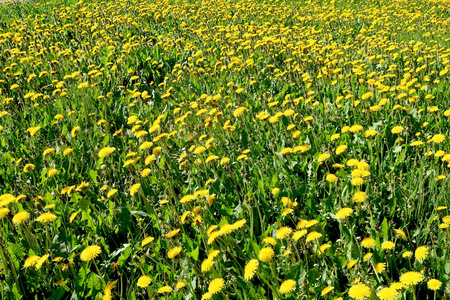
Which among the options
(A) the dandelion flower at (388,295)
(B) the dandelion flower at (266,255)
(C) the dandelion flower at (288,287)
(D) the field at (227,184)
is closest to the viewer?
(A) the dandelion flower at (388,295)

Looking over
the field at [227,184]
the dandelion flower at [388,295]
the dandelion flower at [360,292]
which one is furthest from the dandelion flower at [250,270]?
the dandelion flower at [388,295]

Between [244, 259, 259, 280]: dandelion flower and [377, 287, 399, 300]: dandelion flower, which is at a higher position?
[244, 259, 259, 280]: dandelion flower

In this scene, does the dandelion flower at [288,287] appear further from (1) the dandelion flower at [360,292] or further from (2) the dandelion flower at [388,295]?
(2) the dandelion flower at [388,295]

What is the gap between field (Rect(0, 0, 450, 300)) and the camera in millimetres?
1968

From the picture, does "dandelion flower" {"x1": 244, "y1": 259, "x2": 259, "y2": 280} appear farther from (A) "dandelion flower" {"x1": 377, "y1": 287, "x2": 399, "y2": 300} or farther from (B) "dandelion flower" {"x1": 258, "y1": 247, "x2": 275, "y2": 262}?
(A) "dandelion flower" {"x1": 377, "y1": 287, "x2": 399, "y2": 300}

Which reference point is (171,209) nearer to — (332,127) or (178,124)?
(178,124)

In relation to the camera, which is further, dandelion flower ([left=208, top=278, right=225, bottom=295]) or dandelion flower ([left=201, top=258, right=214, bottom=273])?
dandelion flower ([left=201, top=258, right=214, bottom=273])

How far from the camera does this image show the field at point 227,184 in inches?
77.5

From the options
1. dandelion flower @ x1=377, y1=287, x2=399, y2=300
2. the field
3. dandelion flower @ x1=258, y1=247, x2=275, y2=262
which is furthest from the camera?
the field

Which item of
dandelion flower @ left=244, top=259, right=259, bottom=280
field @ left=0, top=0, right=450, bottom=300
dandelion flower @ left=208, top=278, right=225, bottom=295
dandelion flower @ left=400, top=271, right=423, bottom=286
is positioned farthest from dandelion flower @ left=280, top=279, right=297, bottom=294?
dandelion flower @ left=400, top=271, right=423, bottom=286

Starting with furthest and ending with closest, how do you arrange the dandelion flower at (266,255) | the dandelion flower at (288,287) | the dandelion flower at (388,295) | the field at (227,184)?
the field at (227,184) < the dandelion flower at (266,255) < the dandelion flower at (288,287) < the dandelion flower at (388,295)

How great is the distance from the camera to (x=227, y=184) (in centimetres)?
288

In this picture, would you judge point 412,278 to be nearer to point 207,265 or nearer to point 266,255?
point 266,255

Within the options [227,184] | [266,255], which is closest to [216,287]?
[266,255]
